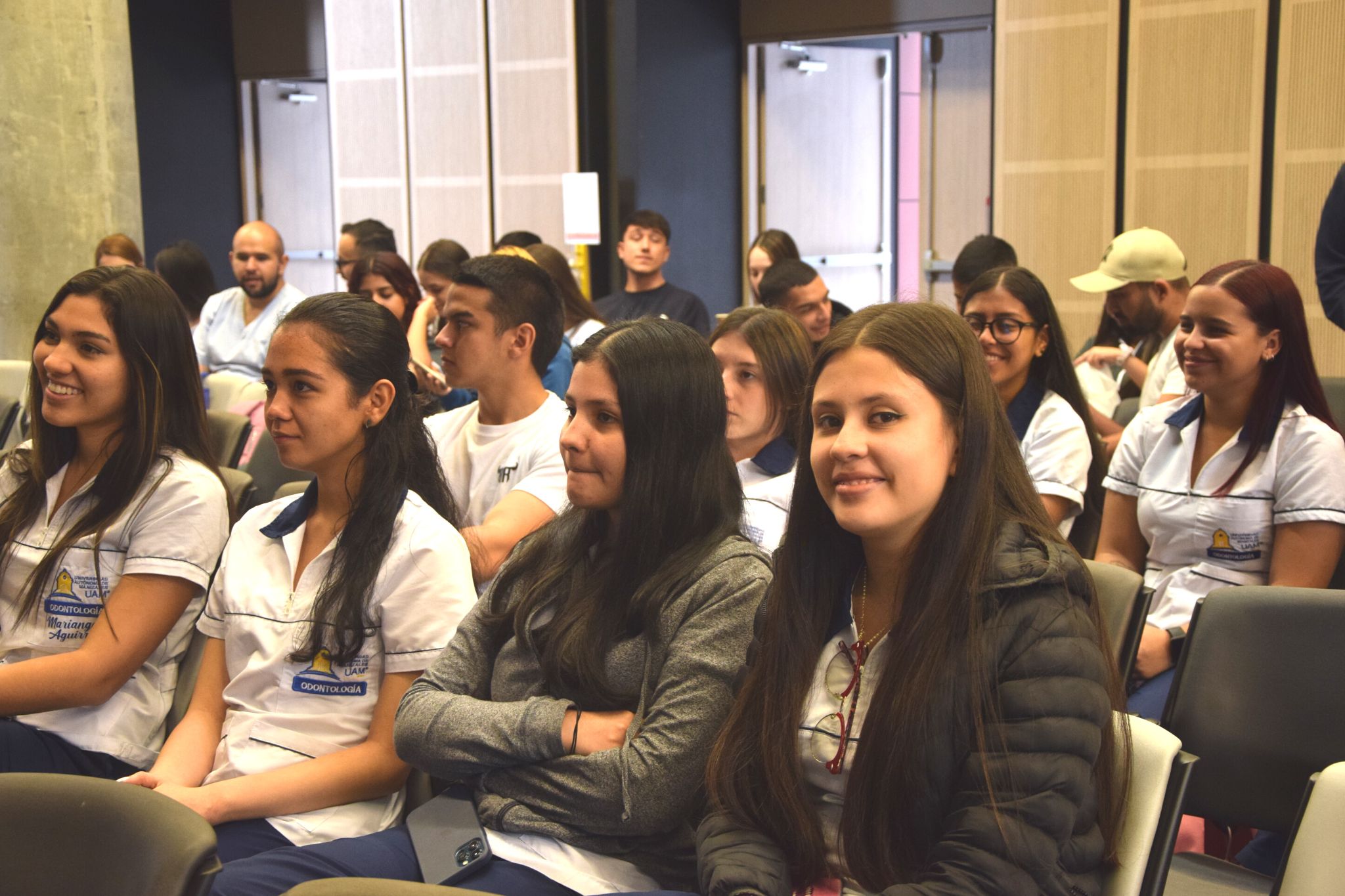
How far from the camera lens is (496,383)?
3.03m

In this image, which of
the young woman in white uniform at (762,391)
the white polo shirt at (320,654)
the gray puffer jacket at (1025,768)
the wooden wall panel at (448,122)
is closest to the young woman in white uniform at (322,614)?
the white polo shirt at (320,654)

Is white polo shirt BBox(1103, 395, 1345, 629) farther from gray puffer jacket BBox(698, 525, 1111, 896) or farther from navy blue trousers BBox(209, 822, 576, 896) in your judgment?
navy blue trousers BBox(209, 822, 576, 896)

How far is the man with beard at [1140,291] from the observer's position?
4406 millimetres

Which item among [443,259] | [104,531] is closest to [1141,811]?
[104,531]

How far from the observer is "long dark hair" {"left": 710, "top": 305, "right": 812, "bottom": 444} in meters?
2.97

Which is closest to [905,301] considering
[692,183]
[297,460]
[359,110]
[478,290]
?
[297,460]

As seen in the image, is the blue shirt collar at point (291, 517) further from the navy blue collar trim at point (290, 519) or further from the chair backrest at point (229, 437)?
the chair backrest at point (229, 437)

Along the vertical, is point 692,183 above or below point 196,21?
below

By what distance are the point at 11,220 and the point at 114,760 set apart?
13.8 ft

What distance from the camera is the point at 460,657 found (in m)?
1.96

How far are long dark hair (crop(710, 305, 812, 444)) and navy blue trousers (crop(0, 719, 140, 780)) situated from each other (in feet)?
5.15

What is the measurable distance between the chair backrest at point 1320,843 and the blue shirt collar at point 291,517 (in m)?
1.59

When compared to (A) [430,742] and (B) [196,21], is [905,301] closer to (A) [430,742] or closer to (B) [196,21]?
(A) [430,742]

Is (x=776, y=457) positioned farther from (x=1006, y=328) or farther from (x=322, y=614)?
(x=322, y=614)
